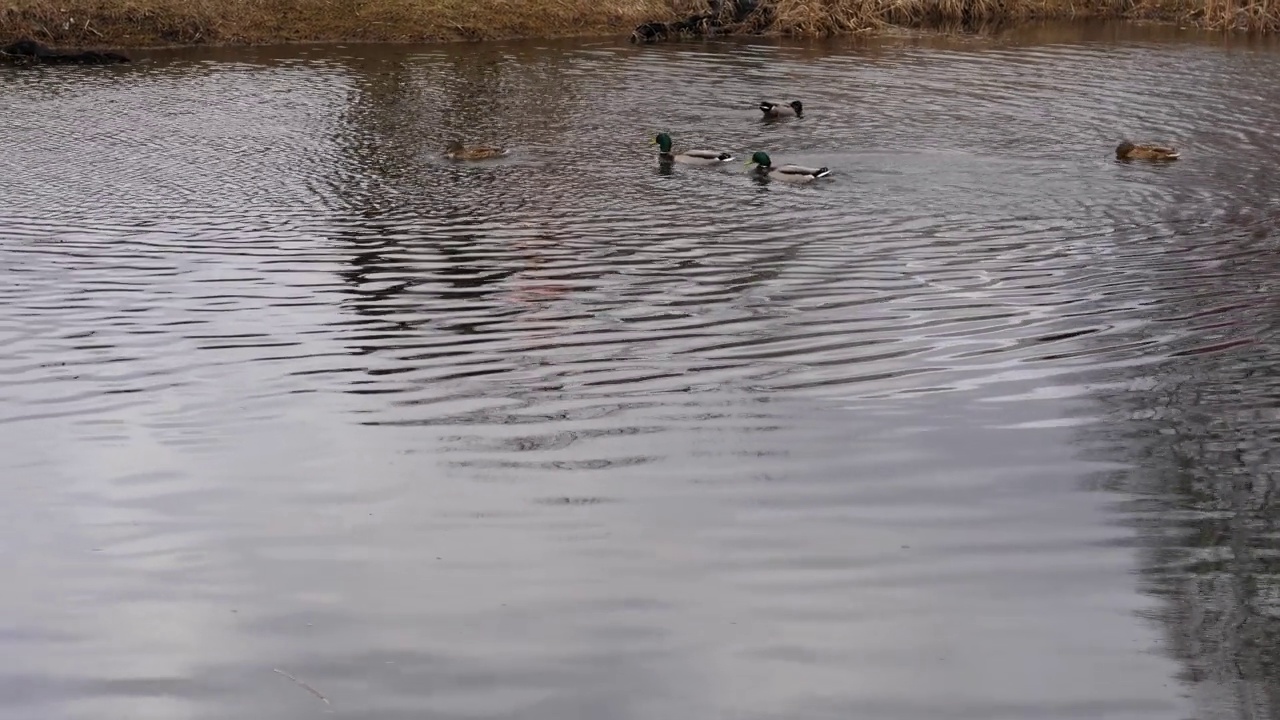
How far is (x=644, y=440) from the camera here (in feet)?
23.0

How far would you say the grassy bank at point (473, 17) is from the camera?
2848 centimetres

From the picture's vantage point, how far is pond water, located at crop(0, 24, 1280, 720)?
4750mm

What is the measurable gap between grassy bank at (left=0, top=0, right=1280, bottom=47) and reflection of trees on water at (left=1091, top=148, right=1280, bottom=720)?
2038 cm

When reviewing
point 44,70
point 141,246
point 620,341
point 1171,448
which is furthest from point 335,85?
point 1171,448

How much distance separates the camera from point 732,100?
21.5 m

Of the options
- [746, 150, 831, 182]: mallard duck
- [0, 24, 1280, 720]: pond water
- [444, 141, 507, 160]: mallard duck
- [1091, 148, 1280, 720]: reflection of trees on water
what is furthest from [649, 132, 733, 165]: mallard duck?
[1091, 148, 1280, 720]: reflection of trees on water

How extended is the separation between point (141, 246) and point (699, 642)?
8660 millimetres

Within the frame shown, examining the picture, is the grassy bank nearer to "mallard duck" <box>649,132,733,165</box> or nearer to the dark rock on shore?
the dark rock on shore

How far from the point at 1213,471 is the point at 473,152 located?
1143 cm

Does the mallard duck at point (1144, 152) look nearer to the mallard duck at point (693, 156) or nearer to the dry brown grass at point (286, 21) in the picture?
the mallard duck at point (693, 156)

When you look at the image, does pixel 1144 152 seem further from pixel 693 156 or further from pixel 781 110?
pixel 781 110

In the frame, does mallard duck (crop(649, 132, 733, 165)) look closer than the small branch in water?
No

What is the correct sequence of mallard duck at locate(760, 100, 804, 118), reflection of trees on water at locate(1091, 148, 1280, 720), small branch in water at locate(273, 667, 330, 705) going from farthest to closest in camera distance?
1. mallard duck at locate(760, 100, 804, 118)
2. reflection of trees on water at locate(1091, 148, 1280, 720)
3. small branch in water at locate(273, 667, 330, 705)

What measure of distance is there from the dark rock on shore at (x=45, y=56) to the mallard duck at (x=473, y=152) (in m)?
12.0
